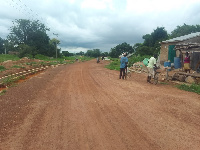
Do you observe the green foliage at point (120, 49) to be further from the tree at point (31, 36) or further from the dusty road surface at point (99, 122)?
the dusty road surface at point (99, 122)

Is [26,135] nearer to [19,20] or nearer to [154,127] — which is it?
[154,127]

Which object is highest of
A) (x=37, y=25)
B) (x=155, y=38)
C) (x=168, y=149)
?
(x=37, y=25)

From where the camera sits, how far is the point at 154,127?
14.7ft

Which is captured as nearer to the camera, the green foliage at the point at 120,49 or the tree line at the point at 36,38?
the tree line at the point at 36,38

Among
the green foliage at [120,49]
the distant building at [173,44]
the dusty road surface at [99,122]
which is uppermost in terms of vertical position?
the green foliage at [120,49]

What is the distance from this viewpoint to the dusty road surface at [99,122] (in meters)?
3.66

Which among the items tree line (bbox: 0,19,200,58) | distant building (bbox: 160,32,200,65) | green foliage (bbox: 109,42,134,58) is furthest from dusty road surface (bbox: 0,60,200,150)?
green foliage (bbox: 109,42,134,58)

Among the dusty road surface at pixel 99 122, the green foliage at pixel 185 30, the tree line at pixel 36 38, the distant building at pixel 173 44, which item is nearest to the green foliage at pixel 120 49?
the tree line at pixel 36 38

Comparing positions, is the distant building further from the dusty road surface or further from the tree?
the tree

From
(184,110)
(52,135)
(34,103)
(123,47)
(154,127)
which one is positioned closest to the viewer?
(52,135)

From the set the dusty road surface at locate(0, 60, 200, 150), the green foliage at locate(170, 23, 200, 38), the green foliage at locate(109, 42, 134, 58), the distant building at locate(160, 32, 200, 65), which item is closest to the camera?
the dusty road surface at locate(0, 60, 200, 150)

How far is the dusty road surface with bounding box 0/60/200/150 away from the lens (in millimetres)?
3664

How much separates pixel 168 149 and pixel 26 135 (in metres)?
3.14

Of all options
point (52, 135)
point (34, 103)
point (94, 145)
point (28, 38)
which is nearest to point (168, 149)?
point (94, 145)
